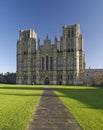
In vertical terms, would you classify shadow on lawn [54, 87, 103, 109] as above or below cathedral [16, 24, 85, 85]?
below

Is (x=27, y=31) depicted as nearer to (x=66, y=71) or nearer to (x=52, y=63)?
(x=52, y=63)

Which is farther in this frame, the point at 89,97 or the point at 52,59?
the point at 52,59

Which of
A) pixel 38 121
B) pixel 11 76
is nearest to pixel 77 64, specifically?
pixel 11 76

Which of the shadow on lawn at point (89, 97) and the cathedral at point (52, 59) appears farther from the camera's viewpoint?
the cathedral at point (52, 59)

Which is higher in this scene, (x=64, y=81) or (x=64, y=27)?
(x=64, y=27)

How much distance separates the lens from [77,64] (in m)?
90.9

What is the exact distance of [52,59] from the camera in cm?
9475

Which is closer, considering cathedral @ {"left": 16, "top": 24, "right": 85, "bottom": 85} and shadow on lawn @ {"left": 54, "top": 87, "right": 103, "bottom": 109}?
shadow on lawn @ {"left": 54, "top": 87, "right": 103, "bottom": 109}

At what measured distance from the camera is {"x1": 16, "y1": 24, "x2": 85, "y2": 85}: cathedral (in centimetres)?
9138

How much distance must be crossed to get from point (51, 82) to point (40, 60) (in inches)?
454

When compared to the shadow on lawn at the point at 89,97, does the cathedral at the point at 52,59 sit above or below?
above

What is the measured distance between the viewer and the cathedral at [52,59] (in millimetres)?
91375

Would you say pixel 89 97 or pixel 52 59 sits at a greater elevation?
pixel 52 59

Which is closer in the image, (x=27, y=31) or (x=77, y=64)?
(x=77, y=64)
